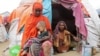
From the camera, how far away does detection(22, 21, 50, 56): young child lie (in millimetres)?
5316

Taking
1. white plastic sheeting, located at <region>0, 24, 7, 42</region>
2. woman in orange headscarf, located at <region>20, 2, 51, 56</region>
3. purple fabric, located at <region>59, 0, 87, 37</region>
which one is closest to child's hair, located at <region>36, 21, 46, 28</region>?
woman in orange headscarf, located at <region>20, 2, 51, 56</region>

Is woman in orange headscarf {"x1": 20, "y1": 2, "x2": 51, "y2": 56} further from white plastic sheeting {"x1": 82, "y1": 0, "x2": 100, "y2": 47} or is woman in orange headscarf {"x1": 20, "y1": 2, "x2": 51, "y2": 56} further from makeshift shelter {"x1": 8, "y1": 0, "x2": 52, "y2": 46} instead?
white plastic sheeting {"x1": 82, "y1": 0, "x2": 100, "y2": 47}

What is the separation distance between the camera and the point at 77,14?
6340mm

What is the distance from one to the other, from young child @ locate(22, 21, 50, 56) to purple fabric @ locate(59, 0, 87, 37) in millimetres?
1015

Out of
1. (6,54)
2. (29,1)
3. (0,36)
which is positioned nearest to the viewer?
(6,54)

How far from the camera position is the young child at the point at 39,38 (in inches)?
209

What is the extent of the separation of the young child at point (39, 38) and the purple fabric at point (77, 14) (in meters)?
1.02

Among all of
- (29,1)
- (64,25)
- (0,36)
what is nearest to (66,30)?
(64,25)

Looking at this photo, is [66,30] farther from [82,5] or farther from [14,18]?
[14,18]

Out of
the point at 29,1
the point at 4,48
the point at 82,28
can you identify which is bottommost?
the point at 4,48

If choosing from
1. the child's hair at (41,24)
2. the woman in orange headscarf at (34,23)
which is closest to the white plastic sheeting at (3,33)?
the woman in orange headscarf at (34,23)

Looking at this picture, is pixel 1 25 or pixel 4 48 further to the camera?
pixel 1 25

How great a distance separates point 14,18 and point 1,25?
822mm

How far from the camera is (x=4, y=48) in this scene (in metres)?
6.93
